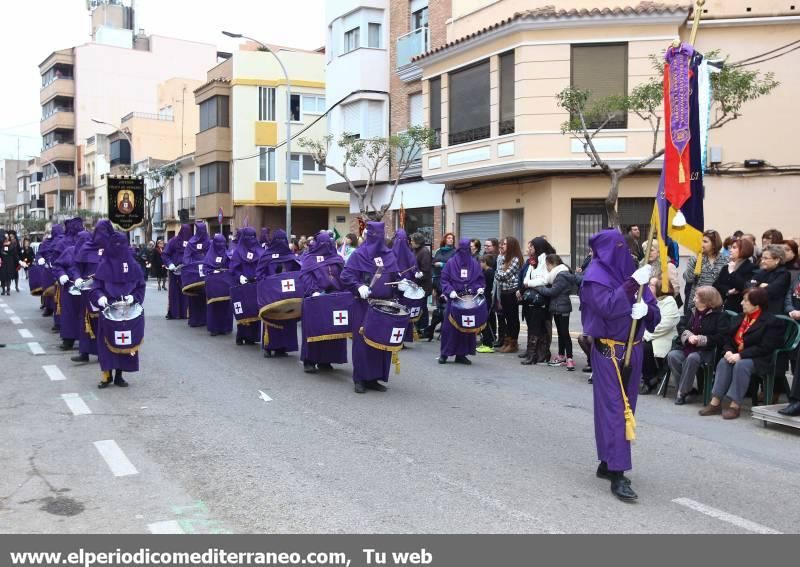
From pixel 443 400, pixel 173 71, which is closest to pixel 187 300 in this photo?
pixel 443 400

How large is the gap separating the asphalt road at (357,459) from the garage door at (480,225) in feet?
42.3

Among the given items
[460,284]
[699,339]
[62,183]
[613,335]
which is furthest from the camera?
[62,183]

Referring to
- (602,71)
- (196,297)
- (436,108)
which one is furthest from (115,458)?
(436,108)

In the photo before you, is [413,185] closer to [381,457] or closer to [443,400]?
[443,400]

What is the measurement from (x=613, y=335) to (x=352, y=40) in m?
26.1

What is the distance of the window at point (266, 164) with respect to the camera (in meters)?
43.0

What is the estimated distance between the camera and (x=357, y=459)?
6820 millimetres

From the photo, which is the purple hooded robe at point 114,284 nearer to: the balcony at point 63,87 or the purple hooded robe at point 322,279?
the purple hooded robe at point 322,279

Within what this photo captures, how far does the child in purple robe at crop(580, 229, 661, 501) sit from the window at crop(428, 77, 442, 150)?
19205mm

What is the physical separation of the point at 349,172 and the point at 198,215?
65.4ft

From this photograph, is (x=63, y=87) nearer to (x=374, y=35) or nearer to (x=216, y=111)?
(x=216, y=111)

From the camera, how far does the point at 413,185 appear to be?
2811cm

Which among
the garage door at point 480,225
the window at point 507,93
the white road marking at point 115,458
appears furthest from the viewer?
the garage door at point 480,225

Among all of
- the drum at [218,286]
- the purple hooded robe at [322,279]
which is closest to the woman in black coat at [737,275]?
the purple hooded robe at [322,279]
